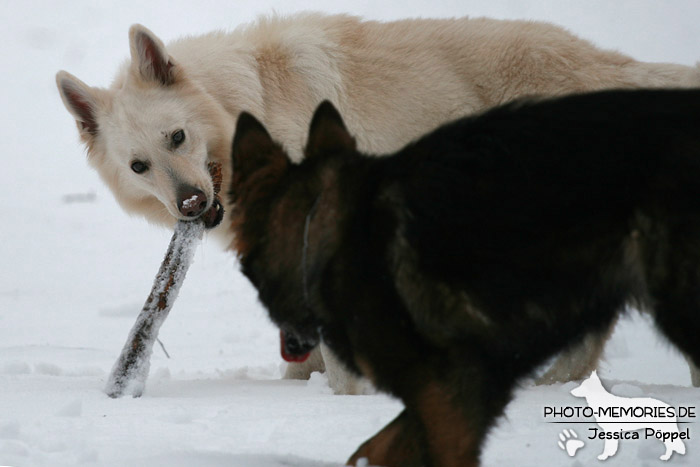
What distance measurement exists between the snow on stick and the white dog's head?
0.14m

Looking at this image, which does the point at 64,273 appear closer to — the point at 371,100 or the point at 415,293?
the point at 371,100

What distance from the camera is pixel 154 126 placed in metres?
4.81

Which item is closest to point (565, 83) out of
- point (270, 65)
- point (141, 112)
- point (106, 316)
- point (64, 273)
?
point (270, 65)

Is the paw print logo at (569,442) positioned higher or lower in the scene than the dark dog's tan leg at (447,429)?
lower

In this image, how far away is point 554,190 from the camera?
2.33m

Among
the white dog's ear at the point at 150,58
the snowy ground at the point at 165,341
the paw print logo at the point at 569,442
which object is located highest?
the white dog's ear at the point at 150,58

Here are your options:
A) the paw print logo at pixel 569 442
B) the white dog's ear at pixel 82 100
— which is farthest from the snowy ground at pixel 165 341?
the white dog's ear at pixel 82 100

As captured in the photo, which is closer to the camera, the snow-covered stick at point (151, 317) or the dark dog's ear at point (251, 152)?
the dark dog's ear at point (251, 152)

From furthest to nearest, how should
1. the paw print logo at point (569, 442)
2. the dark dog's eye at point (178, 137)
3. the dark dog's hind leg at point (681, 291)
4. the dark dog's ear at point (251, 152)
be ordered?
the dark dog's eye at point (178, 137), the paw print logo at point (569, 442), the dark dog's ear at point (251, 152), the dark dog's hind leg at point (681, 291)

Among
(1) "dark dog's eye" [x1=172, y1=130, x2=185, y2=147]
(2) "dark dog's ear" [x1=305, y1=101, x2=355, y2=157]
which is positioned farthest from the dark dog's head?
(1) "dark dog's eye" [x1=172, y1=130, x2=185, y2=147]

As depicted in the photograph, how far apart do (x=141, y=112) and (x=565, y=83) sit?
2.86 meters

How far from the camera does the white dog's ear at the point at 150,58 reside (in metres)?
4.76

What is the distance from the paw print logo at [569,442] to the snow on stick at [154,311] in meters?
2.34

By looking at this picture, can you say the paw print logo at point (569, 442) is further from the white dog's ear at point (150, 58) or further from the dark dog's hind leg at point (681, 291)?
the white dog's ear at point (150, 58)
